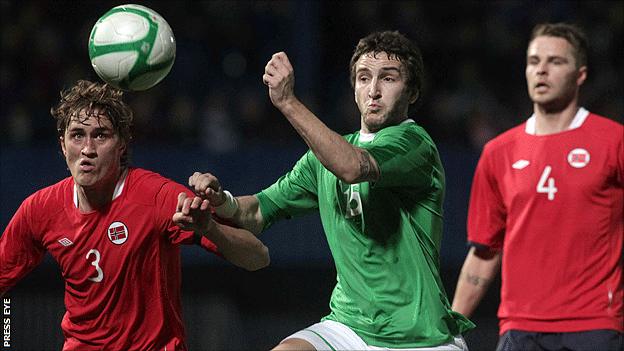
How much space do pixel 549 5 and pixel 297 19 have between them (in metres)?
3.33

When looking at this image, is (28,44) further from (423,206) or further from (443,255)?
(423,206)

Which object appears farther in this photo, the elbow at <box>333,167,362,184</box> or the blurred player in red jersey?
the blurred player in red jersey

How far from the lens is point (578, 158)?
A: 434 cm

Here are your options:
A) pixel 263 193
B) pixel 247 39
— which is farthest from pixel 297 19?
pixel 263 193

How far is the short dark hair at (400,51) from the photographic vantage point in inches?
185

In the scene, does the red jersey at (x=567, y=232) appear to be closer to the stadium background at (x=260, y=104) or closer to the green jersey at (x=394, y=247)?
the green jersey at (x=394, y=247)

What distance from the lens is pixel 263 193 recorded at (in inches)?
197

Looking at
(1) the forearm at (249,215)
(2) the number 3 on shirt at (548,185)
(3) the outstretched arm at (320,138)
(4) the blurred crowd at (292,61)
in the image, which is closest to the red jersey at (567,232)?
(2) the number 3 on shirt at (548,185)

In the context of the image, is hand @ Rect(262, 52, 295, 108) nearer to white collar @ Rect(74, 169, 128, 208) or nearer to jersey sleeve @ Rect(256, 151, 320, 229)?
jersey sleeve @ Rect(256, 151, 320, 229)

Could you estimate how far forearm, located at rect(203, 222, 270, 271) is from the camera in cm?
434

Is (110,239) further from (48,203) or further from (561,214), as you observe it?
(561,214)

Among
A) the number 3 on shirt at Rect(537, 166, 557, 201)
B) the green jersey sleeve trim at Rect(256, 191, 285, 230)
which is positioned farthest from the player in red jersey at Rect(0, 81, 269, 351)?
the number 3 on shirt at Rect(537, 166, 557, 201)

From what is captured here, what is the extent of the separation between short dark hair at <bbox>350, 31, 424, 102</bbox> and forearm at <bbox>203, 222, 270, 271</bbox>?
92 cm

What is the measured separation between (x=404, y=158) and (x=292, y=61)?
7927 millimetres
